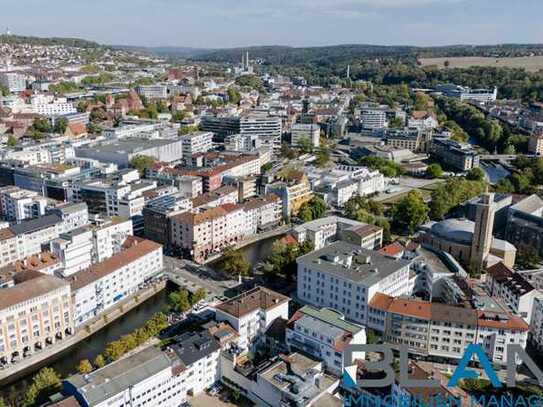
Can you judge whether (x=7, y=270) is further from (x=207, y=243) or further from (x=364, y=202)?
(x=364, y=202)

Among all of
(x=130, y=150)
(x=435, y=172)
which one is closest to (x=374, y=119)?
(x=435, y=172)

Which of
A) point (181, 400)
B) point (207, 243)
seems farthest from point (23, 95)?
point (181, 400)

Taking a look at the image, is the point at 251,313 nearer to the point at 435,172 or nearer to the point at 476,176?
the point at 476,176

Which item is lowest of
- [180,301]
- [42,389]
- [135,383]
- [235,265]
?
[42,389]

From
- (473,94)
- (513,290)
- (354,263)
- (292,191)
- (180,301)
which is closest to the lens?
(513,290)

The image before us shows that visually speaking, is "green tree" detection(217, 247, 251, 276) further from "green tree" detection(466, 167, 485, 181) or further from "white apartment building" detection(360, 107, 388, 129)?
"white apartment building" detection(360, 107, 388, 129)
